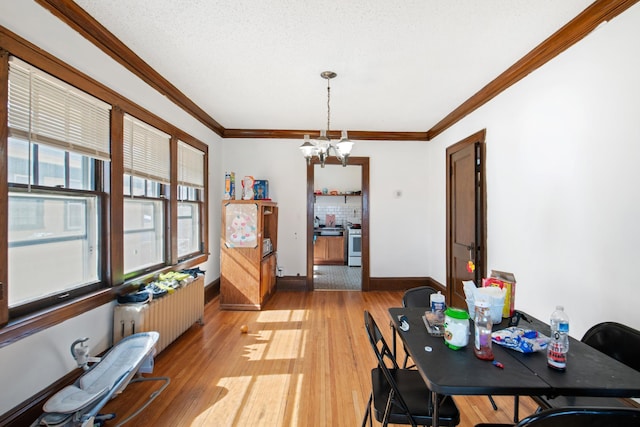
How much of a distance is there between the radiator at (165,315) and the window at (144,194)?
1.33 ft

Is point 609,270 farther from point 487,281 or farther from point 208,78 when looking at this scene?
point 208,78

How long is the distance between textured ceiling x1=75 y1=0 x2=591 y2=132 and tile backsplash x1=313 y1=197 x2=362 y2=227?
4.80m

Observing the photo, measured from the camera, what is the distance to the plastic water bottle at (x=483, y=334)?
131cm

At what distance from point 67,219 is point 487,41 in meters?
3.53

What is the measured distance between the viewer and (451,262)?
13.4 feet

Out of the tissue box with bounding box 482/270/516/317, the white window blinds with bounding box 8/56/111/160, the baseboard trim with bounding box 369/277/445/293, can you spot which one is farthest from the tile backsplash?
the tissue box with bounding box 482/270/516/317

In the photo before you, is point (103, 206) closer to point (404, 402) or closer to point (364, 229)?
point (404, 402)

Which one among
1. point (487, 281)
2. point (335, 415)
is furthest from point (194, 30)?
point (335, 415)

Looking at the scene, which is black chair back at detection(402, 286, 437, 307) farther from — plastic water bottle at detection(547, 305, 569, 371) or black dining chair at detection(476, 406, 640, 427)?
black dining chair at detection(476, 406, 640, 427)

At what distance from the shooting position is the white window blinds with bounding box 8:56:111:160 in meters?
1.64

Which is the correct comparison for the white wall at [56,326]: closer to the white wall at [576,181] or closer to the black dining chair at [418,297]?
the black dining chair at [418,297]

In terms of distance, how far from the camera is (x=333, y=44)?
2.30 meters

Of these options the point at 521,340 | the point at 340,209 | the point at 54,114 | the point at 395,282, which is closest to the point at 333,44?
the point at 54,114

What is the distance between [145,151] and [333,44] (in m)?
2.08
